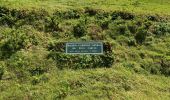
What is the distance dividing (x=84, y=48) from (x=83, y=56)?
35 cm

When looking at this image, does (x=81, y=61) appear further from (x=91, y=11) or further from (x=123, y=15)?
(x=123, y=15)

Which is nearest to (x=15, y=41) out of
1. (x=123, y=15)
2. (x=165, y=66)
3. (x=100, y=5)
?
(x=100, y=5)

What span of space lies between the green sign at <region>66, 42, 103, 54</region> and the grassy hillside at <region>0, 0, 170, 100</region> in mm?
193

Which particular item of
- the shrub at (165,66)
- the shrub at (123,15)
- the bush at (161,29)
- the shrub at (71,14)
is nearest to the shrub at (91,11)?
the shrub at (71,14)

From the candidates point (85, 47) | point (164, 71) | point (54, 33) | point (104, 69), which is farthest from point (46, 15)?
point (164, 71)

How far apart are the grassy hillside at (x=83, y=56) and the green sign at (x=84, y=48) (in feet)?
0.63

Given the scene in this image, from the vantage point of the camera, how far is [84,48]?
14.2m

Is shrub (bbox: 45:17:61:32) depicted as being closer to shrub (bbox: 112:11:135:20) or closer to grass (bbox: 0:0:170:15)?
grass (bbox: 0:0:170:15)

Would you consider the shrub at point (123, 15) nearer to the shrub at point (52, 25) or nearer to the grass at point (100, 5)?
the grass at point (100, 5)

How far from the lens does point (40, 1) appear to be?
1614 cm

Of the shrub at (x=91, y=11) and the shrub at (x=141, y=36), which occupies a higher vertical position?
the shrub at (x=91, y=11)

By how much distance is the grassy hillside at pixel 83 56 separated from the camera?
1295 cm

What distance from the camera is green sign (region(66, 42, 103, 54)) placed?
14.1 m

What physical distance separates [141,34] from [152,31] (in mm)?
542
